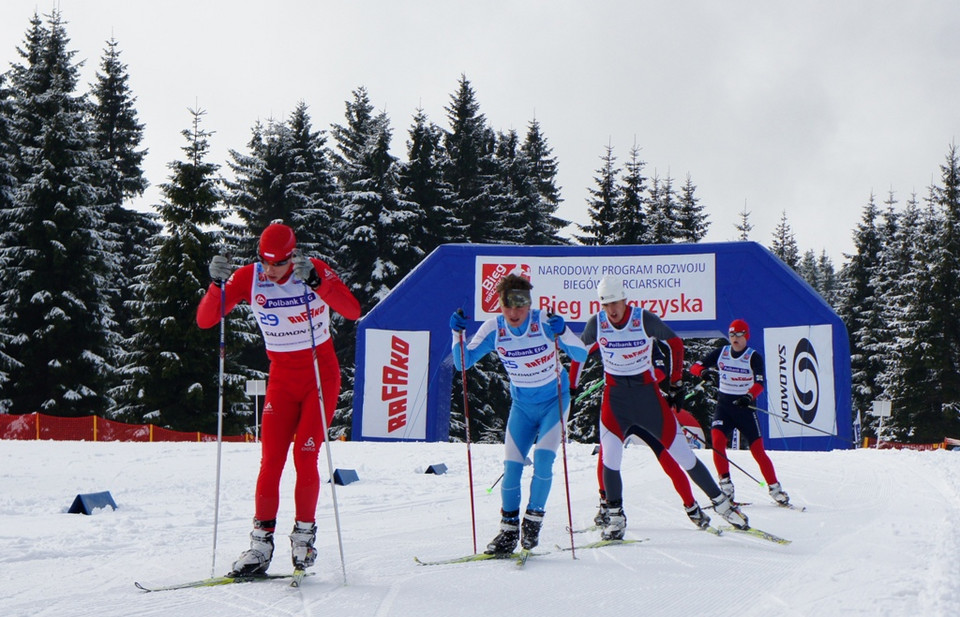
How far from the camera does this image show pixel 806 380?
59.3 ft

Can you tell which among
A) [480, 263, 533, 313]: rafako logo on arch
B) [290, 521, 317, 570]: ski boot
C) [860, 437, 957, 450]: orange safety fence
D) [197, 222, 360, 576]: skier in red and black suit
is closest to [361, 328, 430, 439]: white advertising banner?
[480, 263, 533, 313]: rafako logo on arch

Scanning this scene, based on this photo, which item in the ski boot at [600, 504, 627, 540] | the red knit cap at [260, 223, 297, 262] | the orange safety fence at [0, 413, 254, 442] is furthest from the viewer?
the orange safety fence at [0, 413, 254, 442]

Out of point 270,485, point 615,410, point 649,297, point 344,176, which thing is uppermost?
point 344,176

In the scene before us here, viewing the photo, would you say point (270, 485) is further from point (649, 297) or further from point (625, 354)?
point (649, 297)

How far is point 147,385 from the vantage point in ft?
83.6

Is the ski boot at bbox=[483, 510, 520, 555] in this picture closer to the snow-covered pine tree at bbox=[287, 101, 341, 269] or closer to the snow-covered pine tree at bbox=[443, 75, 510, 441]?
the snow-covered pine tree at bbox=[443, 75, 510, 441]

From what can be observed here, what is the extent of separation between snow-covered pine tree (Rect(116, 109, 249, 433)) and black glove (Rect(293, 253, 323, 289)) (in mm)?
21717

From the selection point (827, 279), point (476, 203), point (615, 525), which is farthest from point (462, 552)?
point (827, 279)

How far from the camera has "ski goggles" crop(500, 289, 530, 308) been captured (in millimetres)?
5180

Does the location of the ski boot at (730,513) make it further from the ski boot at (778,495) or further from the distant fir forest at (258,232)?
the distant fir forest at (258,232)

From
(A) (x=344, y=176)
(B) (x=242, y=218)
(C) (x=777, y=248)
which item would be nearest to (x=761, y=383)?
(B) (x=242, y=218)

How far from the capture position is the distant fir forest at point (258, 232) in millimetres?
25250

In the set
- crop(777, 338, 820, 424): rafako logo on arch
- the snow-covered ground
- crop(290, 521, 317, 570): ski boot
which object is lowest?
the snow-covered ground

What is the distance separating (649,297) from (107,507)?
13047 mm
